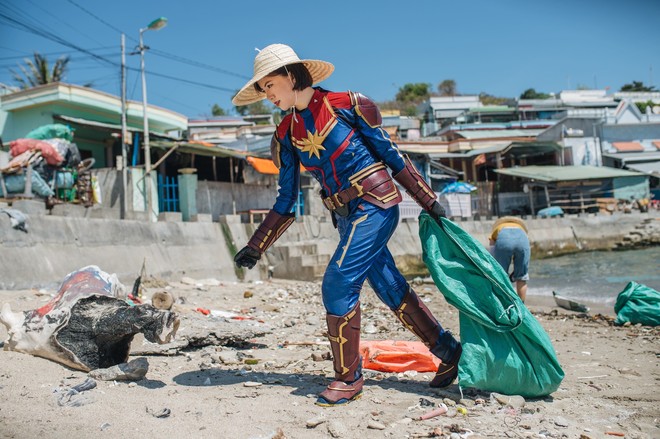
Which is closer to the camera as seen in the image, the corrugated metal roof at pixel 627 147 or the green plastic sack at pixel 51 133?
the green plastic sack at pixel 51 133

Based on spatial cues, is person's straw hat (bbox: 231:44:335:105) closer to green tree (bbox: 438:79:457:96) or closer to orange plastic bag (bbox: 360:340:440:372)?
orange plastic bag (bbox: 360:340:440:372)

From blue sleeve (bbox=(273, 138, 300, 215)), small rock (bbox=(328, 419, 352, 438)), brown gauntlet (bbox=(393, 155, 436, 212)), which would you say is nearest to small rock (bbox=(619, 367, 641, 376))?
brown gauntlet (bbox=(393, 155, 436, 212))

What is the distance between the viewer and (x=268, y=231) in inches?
154

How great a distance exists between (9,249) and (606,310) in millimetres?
8599

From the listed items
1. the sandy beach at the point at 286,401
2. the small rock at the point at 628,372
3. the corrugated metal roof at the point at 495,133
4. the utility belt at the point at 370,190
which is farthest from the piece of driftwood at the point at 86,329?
the corrugated metal roof at the point at 495,133

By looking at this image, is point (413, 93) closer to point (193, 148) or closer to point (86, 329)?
point (193, 148)

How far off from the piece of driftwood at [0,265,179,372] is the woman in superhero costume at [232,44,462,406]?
1076 millimetres

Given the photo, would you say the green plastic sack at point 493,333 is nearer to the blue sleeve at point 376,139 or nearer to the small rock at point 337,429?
the blue sleeve at point 376,139

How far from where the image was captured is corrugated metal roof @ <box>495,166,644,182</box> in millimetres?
31625

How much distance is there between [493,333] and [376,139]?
1404 mm

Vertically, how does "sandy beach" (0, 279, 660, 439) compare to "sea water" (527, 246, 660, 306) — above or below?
above

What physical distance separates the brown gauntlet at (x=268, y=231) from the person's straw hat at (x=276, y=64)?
0.84 m

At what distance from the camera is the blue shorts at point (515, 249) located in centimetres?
694

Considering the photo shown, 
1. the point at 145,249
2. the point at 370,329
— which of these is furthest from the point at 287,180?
the point at 145,249
